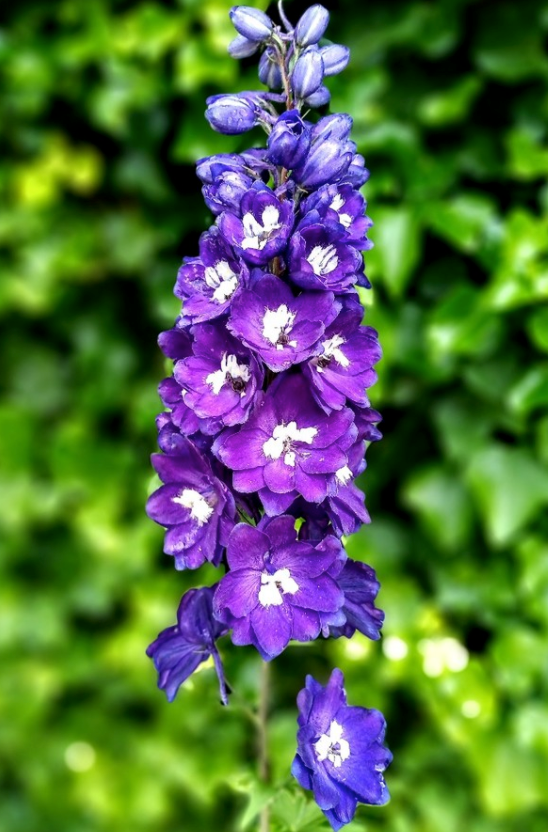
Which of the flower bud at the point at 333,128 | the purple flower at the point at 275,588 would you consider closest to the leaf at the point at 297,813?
the purple flower at the point at 275,588

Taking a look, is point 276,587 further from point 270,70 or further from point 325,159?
point 270,70

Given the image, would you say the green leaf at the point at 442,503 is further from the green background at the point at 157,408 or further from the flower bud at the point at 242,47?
the flower bud at the point at 242,47

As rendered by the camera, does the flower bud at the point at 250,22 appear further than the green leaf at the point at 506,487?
No

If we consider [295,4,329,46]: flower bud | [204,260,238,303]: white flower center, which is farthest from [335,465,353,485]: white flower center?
[295,4,329,46]: flower bud

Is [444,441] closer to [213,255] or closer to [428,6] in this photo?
[428,6]

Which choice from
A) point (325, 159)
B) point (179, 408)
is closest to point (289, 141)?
point (325, 159)

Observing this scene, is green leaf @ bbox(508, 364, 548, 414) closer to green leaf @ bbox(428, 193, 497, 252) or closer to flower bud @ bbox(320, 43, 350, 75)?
green leaf @ bbox(428, 193, 497, 252)
